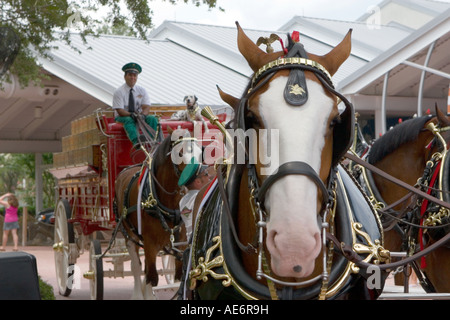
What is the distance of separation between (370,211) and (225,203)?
2.84 feet

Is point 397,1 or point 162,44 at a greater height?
point 397,1

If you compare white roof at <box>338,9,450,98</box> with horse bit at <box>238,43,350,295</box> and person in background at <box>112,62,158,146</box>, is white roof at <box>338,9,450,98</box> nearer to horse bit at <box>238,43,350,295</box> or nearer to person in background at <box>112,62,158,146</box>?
person in background at <box>112,62,158,146</box>

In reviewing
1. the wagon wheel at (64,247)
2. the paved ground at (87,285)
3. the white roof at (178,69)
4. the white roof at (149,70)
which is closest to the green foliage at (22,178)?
the white roof at (178,69)

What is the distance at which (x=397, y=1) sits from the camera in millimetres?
34562

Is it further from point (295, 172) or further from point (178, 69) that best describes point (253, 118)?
point (178, 69)

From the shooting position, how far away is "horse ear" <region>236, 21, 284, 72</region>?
10.6ft

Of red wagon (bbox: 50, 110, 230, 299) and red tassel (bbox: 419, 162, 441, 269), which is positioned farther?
red wagon (bbox: 50, 110, 230, 299)

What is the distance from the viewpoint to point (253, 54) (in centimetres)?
329

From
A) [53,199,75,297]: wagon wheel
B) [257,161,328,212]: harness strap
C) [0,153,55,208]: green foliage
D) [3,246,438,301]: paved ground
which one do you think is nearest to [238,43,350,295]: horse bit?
[257,161,328,212]: harness strap

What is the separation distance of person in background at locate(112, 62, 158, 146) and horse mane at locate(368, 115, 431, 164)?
3.53 m

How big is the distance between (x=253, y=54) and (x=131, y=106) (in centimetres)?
595

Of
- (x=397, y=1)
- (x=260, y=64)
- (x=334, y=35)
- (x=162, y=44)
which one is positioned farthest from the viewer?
Result: (x=397, y=1)

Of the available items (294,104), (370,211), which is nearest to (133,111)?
(370,211)
